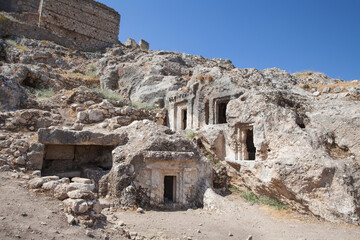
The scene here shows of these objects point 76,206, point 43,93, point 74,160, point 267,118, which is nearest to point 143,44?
point 43,93

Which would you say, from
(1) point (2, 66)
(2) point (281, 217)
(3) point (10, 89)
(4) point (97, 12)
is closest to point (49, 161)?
(3) point (10, 89)

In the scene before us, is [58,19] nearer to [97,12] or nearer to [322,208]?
[97,12]

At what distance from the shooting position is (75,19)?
2369 centimetres

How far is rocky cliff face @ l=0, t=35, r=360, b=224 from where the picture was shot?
694 centimetres

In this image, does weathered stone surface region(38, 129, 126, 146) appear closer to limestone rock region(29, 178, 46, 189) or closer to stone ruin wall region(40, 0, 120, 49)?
limestone rock region(29, 178, 46, 189)

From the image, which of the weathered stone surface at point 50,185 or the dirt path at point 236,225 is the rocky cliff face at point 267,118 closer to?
the dirt path at point 236,225

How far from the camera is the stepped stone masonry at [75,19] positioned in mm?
22156

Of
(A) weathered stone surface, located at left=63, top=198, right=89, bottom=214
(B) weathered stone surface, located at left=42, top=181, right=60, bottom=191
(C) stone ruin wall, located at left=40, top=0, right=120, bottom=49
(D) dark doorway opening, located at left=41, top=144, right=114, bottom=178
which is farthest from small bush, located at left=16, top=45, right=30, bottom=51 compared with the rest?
(A) weathered stone surface, located at left=63, top=198, right=89, bottom=214

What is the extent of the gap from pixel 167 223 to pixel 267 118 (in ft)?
16.7

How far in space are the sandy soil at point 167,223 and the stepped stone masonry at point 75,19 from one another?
2002cm

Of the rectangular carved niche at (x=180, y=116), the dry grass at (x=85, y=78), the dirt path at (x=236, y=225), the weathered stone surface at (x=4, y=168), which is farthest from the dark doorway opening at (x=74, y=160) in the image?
the dry grass at (x=85, y=78)

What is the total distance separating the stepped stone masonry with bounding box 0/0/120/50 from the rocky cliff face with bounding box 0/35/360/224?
627 centimetres

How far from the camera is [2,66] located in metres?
11.8

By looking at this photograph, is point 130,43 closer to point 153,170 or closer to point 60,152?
point 60,152
